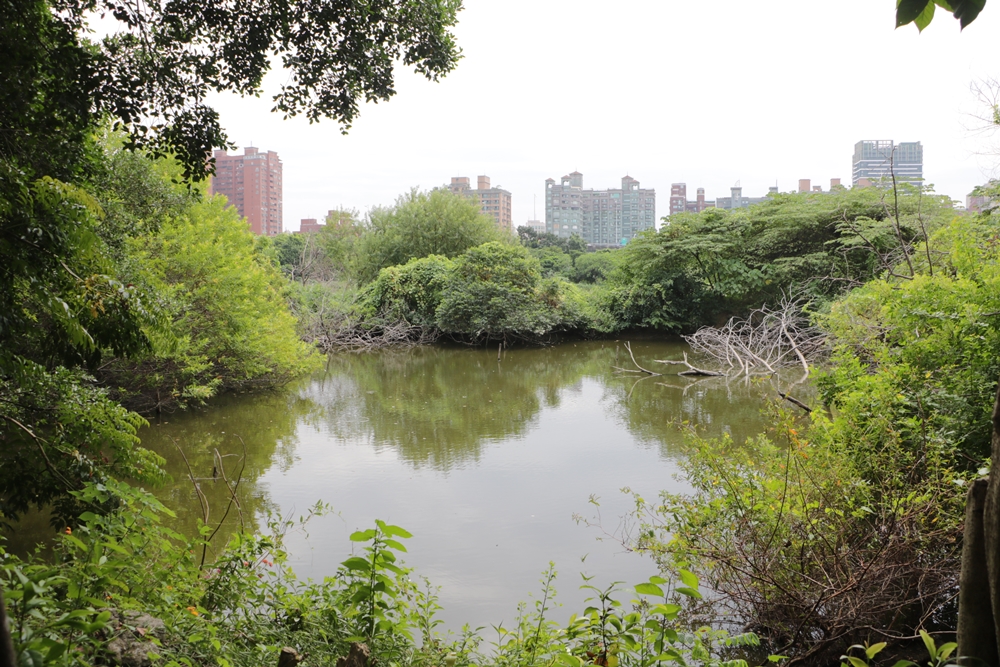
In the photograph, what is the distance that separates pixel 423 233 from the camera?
91.7 ft

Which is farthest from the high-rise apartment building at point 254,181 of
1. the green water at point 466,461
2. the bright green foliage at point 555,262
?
the green water at point 466,461

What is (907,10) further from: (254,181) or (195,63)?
(254,181)

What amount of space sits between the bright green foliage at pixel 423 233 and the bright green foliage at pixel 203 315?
1567 cm

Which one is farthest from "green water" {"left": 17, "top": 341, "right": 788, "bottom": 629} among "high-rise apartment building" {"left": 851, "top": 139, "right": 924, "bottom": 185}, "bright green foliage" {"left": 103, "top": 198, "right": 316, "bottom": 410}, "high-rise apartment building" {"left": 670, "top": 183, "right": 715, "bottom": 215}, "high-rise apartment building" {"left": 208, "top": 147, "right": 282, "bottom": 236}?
"high-rise apartment building" {"left": 670, "top": 183, "right": 715, "bottom": 215}

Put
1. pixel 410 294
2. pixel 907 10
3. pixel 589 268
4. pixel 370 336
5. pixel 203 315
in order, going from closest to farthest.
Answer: pixel 907 10 < pixel 203 315 < pixel 370 336 < pixel 410 294 < pixel 589 268

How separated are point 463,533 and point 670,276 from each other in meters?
16.1

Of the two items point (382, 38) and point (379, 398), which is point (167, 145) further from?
point (379, 398)

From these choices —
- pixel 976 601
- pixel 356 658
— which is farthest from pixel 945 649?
pixel 356 658

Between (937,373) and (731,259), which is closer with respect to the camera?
(937,373)

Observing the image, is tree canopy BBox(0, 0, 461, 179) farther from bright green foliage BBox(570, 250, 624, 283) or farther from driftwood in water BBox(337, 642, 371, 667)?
bright green foliage BBox(570, 250, 624, 283)

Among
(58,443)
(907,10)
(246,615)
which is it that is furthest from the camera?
(58,443)

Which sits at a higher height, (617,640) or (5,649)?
(5,649)

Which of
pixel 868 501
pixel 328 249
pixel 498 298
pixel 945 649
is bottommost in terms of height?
pixel 868 501

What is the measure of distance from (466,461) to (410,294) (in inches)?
525
